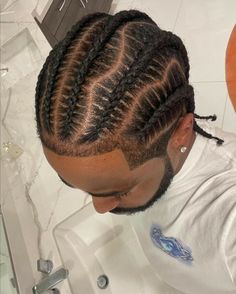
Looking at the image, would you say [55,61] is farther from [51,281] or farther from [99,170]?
[51,281]

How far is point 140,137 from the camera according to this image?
667mm

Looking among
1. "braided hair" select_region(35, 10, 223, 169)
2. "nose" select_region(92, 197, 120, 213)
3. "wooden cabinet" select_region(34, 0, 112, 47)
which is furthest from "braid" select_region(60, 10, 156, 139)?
"wooden cabinet" select_region(34, 0, 112, 47)

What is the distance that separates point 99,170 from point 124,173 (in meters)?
0.05

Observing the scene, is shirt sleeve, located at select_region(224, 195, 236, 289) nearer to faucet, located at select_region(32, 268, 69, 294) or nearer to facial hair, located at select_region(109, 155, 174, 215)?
facial hair, located at select_region(109, 155, 174, 215)

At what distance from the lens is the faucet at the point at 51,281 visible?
1.42 metres

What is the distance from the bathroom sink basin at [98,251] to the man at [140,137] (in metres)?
0.58

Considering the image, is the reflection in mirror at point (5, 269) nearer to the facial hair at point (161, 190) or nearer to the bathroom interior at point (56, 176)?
the bathroom interior at point (56, 176)

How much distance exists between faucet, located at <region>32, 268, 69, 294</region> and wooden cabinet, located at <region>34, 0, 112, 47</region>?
1064mm

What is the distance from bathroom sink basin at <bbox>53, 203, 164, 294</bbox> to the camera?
1.41m

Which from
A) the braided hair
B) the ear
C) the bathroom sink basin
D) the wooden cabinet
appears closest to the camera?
the braided hair

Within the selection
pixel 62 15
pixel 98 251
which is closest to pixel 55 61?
pixel 98 251

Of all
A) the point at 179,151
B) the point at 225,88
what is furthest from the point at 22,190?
the point at 179,151

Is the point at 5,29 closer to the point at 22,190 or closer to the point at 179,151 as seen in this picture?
the point at 22,190

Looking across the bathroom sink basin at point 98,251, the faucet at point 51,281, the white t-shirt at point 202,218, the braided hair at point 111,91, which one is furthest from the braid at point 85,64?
the faucet at point 51,281
